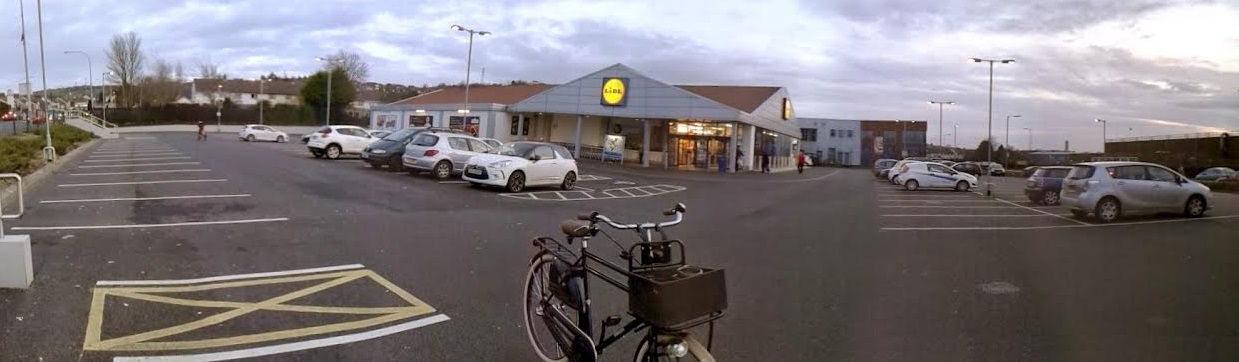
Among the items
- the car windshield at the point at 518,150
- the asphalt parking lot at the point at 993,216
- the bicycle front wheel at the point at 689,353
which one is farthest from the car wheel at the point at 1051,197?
the bicycle front wheel at the point at 689,353

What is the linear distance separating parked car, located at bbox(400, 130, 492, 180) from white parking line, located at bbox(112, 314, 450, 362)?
14.9 m

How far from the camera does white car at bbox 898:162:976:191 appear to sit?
29.9m

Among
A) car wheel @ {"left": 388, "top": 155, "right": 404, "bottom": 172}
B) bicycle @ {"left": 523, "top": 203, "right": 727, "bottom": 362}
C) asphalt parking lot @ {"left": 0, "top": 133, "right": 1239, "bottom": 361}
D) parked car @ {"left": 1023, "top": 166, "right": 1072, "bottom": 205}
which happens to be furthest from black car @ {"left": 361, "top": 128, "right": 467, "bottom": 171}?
bicycle @ {"left": 523, "top": 203, "right": 727, "bottom": 362}

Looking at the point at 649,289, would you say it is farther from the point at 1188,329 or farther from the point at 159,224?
the point at 159,224

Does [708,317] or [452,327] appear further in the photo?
[452,327]

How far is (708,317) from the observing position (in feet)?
10.9

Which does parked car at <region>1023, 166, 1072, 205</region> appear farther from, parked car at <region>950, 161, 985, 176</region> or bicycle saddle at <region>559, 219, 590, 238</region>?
bicycle saddle at <region>559, 219, 590, 238</region>

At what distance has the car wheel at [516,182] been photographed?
1791 cm

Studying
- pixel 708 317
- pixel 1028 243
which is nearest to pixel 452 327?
pixel 708 317

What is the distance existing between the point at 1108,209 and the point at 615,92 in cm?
2617

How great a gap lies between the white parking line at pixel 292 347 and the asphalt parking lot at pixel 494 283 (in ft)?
0.07

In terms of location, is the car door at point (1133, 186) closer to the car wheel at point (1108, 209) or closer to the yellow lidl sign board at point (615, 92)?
the car wheel at point (1108, 209)

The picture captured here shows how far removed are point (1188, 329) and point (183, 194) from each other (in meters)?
14.7

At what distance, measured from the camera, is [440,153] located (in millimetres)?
20344
